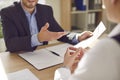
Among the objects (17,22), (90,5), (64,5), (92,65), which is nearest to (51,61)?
(17,22)

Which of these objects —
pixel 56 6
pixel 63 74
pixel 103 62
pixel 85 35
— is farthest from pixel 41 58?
pixel 56 6

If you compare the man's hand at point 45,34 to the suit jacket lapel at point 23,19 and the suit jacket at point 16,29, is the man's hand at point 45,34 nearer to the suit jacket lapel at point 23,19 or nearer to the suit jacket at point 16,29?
the suit jacket at point 16,29

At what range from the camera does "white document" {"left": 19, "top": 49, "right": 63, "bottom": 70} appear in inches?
51.3

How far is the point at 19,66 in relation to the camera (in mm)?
1303

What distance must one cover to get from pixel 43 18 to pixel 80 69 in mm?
1539

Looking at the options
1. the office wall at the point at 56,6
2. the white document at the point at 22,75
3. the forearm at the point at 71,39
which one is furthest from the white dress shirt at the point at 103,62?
the office wall at the point at 56,6

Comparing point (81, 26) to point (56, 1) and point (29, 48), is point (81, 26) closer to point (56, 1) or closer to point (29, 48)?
point (56, 1)

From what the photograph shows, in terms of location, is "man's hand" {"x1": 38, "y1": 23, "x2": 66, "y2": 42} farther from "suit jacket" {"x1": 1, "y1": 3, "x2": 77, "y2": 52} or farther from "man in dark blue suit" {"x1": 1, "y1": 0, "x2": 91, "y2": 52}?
"suit jacket" {"x1": 1, "y1": 3, "x2": 77, "y2": 52}

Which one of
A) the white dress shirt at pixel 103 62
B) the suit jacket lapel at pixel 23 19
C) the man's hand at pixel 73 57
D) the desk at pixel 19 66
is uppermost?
the white dress shirt at pixel 103 62

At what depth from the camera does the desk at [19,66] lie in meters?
1.17

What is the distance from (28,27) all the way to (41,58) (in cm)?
52

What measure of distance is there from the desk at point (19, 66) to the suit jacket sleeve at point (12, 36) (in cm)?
10

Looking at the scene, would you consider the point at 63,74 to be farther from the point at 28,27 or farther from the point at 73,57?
the point at 28,27

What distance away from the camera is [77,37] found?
1759 millimetres
